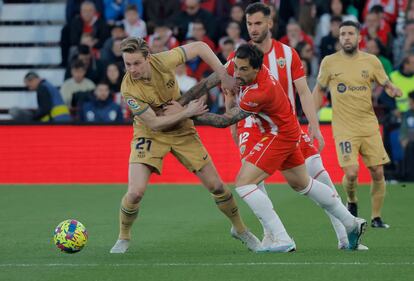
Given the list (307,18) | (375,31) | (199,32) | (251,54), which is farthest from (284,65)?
(307,18)

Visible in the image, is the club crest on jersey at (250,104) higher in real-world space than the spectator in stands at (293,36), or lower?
higher

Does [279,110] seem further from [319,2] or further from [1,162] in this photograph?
[319,2]

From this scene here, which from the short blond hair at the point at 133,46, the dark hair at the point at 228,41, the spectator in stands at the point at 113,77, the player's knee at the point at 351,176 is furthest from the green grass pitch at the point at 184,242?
the dark hair at the point at 228,41

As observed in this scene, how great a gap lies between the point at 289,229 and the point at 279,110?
2783 mm

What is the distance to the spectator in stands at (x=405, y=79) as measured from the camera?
19047 mm

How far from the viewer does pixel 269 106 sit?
1002 centimetres

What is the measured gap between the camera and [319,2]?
22078mm

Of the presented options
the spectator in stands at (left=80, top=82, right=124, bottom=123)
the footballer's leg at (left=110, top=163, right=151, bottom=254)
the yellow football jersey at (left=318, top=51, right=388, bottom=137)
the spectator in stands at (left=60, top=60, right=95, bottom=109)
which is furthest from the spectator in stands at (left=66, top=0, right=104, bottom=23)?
the footballer's leg at (left=110, top=163, right=151, bottom=254)

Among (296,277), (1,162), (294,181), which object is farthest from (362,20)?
(296,277)

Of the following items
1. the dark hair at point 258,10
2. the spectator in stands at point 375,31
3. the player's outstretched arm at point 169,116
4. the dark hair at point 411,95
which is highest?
the dark hair at point 258,10

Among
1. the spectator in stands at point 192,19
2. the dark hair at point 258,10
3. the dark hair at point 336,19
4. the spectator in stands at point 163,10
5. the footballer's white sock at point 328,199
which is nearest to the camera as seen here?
the footballer's white sock at point 328,199

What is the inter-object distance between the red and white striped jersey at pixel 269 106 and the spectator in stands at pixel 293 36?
1062 cm

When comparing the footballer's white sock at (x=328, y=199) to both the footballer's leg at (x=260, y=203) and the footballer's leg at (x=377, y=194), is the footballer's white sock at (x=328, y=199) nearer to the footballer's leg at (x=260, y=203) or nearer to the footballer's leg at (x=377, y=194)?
the footballer's leg at (x=260, y=203)

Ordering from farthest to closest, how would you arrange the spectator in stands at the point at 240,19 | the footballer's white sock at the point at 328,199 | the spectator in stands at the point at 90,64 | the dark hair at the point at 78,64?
the spectator in stands at the point at 240,19 → the spectator in stands at the point at 90,64 → the dark hair at the point at 78,64 → the footballer's white sock at the point at 328,199
